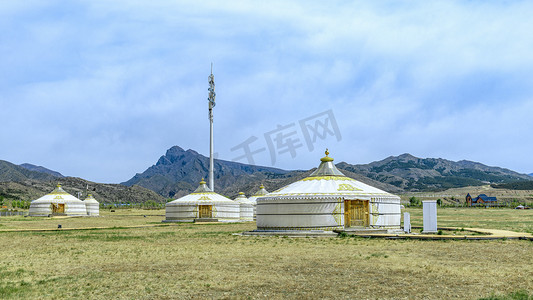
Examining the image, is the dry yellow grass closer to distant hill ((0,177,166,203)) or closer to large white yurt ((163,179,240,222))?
large white yurt ((163,179,240,222))

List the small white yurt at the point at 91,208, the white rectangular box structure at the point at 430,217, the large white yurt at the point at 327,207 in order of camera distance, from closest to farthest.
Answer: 1. the white rectangular box structure at the point at 430,217
2. the large white yurt at the point at 327,207
3. the small white yurt at the point at 91,208

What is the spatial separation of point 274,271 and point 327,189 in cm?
1304

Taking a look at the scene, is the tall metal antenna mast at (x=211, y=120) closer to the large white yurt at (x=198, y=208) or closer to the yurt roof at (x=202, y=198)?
the yurt roof at (x=202, y=198)

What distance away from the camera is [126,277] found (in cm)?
1160

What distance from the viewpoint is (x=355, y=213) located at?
24906 mm

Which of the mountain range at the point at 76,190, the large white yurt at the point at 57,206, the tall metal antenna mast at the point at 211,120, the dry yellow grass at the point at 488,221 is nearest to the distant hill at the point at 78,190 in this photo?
the mountain range at the point at 76,190

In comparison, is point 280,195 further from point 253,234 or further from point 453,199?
point 453,199

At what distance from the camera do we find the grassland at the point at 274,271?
9.68 m

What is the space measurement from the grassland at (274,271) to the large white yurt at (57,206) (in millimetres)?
44382

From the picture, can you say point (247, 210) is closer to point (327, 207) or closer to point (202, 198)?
point (202, 198)

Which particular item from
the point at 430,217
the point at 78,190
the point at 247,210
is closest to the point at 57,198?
the point at 247,210

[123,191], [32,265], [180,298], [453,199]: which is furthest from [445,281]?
[123,191]

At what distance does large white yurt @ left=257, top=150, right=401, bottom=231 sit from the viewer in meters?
24.1

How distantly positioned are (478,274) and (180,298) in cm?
633
